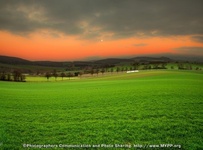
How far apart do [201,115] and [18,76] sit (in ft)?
253

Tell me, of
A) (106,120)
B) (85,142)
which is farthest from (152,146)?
(106,120)

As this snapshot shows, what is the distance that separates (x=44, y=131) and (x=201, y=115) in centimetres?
936

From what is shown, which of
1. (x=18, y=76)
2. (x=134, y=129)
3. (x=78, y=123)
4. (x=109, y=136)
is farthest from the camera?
(x=18, y=76)

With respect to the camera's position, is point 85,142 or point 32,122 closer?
point 85,142

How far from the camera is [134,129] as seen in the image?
26.6 ft

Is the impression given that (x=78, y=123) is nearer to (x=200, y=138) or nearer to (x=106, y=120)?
(x=106, y=120)

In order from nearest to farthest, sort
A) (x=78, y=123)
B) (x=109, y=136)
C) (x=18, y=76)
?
(x=109, y=136) < (x=78, y=123) < (x=18, y=76)

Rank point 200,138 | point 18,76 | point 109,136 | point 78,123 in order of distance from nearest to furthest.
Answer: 1. point 200,138
2. point 109,136
3. point 78,123
4. point 18,76

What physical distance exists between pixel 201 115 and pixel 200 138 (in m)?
3.48

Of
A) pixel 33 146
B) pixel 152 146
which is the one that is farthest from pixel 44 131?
pixel 152 146

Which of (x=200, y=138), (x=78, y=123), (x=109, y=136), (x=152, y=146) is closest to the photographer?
(x=152, y=146)

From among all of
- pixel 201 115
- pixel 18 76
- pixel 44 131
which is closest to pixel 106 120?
pixel 44 131

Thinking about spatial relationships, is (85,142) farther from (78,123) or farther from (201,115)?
(201,115)

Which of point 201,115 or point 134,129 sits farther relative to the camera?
point 201,115
